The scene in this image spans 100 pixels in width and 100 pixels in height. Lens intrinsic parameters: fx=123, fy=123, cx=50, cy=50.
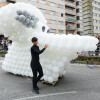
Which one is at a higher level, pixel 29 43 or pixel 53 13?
pixel 53 13

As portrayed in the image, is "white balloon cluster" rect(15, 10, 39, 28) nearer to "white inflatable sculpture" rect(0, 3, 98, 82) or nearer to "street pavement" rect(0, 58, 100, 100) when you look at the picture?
"white inflatable sculpture" rect(0, 3, 98, 82)

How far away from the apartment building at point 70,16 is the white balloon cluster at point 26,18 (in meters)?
33.7

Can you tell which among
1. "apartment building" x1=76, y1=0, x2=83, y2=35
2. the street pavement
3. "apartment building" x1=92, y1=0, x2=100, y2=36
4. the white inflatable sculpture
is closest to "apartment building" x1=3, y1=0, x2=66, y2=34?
"apartment building" x1=76, y1=0, x2=83, y2=35

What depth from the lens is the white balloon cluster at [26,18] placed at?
4.39 metres

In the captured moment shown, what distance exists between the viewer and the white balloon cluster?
4.39 m

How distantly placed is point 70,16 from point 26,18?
123 feet

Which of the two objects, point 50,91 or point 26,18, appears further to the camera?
point 26,18

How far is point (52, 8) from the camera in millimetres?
32719

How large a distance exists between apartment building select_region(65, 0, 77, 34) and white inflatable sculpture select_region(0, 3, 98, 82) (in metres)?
33.4

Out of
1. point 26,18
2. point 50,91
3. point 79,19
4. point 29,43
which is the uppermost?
point 79,19

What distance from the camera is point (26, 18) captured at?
447 centimetres

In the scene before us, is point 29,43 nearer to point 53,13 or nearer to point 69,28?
point 53,13

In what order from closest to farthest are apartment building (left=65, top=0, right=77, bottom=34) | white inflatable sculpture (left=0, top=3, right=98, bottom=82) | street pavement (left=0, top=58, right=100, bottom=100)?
1. street pavement (left=0, top=58, right=100, bottom=100)
2. white inflatable sculpture (left=0, top=3, right=98, bottom=82)
3. apartment building (left=65, top=0, right=77, bottom=34)

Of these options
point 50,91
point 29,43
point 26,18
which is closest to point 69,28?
point 29,43
